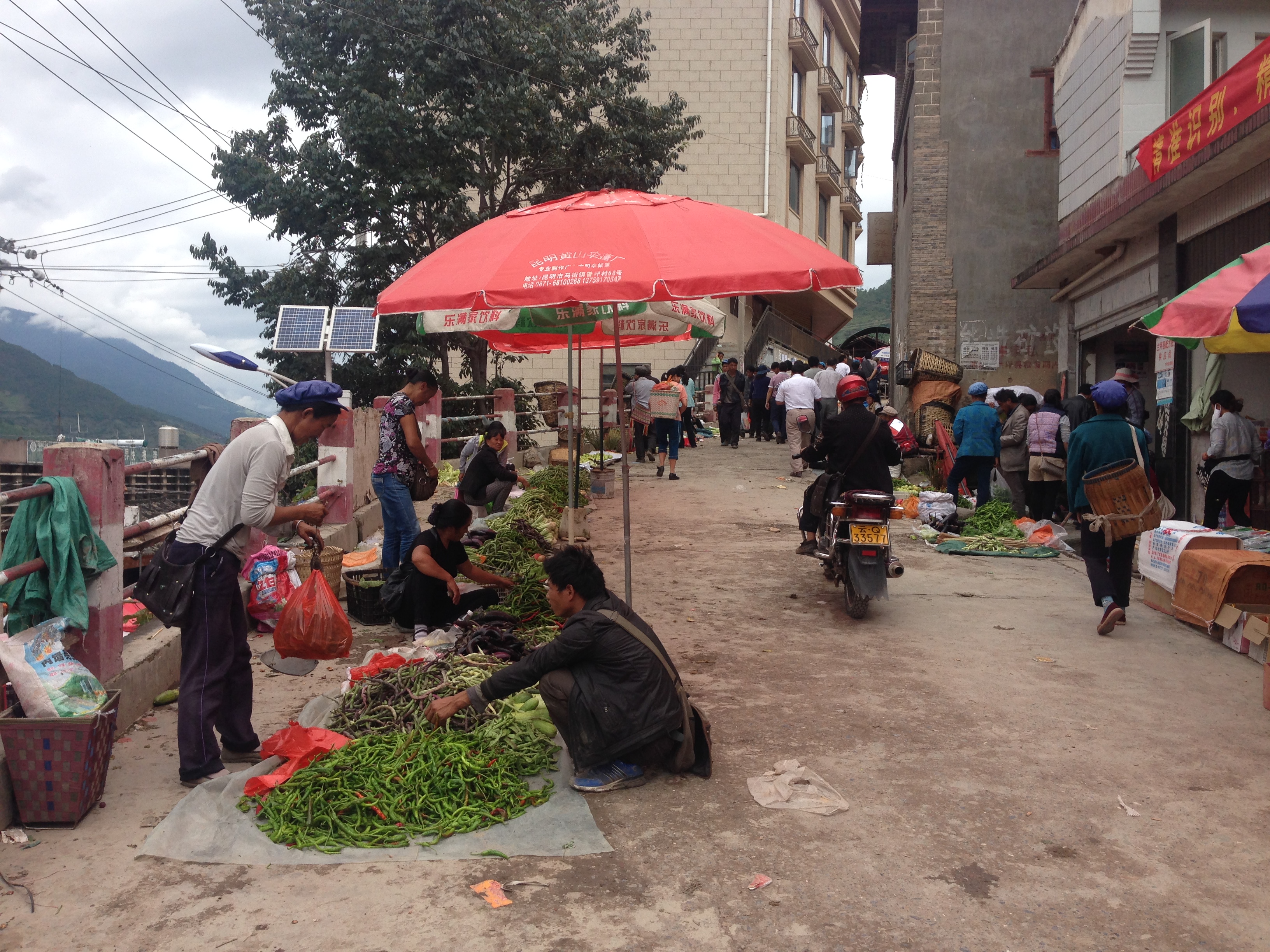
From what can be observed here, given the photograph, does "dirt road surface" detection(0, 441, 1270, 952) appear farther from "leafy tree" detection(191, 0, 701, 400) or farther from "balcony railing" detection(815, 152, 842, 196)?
"balcony railing" detection(815, 152, 842, 196)

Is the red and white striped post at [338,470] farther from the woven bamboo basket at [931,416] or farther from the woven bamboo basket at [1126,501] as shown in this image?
the woven bamboo basket at [931,416]

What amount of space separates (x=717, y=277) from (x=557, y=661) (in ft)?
6.41

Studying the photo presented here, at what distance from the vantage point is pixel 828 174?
34.8 meters

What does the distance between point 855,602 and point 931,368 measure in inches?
437

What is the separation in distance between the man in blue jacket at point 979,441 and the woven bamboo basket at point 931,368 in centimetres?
482

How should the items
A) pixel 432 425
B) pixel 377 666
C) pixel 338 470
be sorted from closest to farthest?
pixel 377 666
pixel 338 470
pixel 432 425

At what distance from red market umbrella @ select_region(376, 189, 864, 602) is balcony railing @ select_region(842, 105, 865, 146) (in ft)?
113

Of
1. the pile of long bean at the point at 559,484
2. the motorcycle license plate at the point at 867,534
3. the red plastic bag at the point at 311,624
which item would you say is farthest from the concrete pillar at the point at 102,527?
the pile of long bean at the point at 559,484

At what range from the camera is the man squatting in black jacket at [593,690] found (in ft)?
13.7

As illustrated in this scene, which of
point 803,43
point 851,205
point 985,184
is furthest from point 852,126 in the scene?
point 985,184

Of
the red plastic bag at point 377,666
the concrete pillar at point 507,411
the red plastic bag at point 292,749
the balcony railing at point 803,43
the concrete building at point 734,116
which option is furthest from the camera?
the balcony railing at point 803,43

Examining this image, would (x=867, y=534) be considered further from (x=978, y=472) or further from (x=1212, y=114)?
(x=978, y=472)

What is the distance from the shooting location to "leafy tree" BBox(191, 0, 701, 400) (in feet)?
55.1

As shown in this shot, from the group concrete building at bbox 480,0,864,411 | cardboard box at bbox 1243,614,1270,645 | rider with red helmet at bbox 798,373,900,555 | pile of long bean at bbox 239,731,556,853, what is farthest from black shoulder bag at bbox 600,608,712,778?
concrete building at bbox 480,0,864,411
